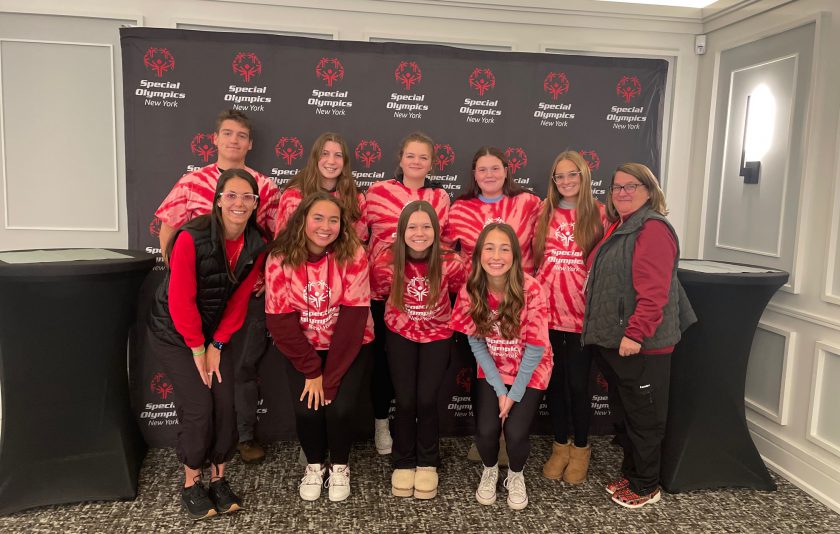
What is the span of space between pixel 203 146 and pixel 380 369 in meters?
1.46

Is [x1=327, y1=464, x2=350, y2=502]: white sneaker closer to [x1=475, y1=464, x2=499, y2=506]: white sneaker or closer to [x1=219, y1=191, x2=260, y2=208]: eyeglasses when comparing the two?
[x1=475, y1=464, x2=499, y2=506]: white sneaker

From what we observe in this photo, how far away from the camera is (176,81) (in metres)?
2.90

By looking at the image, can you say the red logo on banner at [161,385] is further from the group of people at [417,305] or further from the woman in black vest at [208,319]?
the woman in black vest at [208,319]

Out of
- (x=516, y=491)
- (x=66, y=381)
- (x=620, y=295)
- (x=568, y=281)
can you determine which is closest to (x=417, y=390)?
(x=516, y=491)

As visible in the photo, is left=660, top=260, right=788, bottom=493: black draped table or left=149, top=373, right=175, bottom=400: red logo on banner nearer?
left=660, top=260, right=788, bottom=493: black draped table

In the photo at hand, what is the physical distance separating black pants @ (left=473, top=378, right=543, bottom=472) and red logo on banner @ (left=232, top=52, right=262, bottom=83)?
191 centimetres

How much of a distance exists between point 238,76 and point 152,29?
45 cm

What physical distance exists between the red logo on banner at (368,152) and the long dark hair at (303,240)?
740 mm

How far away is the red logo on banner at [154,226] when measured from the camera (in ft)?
9.67

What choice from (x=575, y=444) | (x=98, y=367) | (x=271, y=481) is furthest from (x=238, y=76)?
(x=575, y=444)

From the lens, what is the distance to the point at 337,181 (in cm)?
279

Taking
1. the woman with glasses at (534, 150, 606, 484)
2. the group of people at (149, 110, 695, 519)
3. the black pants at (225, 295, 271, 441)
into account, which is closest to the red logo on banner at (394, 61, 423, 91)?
the group of people at (149, 110, 695, 519)

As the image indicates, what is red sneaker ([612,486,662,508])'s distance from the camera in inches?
101

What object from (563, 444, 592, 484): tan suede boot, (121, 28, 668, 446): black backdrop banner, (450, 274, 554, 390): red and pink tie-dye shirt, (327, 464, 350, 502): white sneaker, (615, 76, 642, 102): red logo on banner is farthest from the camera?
(615, 76, 642, 102): red logo on banner
